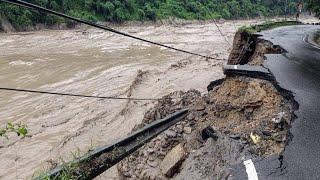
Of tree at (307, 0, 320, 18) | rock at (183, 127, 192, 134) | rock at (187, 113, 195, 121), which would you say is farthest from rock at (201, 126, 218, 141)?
tree at (307, 0, 320, 18)

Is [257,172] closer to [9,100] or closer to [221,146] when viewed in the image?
[221,146]

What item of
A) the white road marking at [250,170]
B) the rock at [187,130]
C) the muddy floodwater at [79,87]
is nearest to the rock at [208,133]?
the rock at [187,130]

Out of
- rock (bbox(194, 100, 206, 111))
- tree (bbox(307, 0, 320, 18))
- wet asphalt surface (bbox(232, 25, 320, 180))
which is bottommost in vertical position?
rock (bbox(194, 100, 206, 111))

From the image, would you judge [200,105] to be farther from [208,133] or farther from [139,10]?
[139,10]

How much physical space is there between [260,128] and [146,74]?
13559 millimetres

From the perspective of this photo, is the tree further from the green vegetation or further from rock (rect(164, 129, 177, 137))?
the green vegetation

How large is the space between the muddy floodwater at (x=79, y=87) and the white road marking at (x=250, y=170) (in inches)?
126

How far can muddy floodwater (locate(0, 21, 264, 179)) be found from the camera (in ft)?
35.1

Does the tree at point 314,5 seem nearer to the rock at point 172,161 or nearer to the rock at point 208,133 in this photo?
the rock at point 208,133

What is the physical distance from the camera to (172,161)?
708cm

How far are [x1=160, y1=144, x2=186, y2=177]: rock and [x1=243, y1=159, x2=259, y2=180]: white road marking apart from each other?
1.80m

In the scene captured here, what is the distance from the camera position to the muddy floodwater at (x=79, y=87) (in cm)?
1070

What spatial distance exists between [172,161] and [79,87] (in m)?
11.2

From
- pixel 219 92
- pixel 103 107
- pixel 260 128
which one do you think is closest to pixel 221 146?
pixel 260 128
